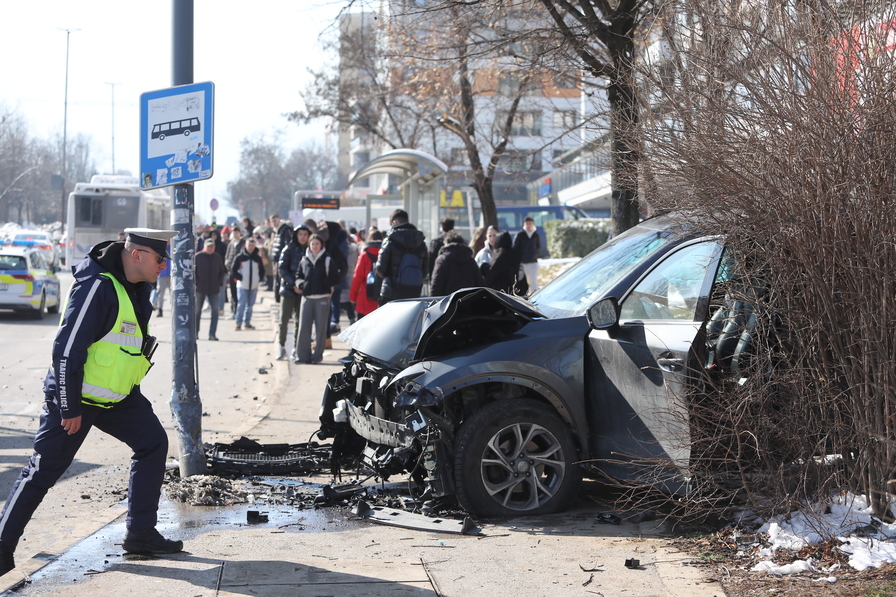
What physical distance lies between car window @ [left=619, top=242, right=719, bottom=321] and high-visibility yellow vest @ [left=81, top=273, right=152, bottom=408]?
Result: 2.77 metres

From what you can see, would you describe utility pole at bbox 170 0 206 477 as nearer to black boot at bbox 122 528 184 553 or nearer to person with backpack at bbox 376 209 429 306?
black boot at bbox 122 528 184 553

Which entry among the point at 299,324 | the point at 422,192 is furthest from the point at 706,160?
the point at 422,192

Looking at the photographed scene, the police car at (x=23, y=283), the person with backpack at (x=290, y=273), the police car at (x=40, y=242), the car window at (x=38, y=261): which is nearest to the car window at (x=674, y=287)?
the person with backpack at (x=290, y=273)

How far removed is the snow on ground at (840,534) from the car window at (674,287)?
1243 millimetres

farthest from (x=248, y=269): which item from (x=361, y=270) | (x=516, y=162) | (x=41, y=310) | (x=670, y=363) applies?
(x=670, y=363)

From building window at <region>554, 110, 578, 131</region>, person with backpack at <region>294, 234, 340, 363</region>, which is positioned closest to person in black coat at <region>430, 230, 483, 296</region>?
building window at <region>554, 110, 578, 131</region>

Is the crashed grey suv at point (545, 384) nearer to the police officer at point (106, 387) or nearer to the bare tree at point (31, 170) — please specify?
the police officer at point (106, 387)

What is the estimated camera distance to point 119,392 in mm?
4883

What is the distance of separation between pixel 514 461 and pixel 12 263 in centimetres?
1785

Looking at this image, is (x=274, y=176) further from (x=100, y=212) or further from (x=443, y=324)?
(x=443, y=324)

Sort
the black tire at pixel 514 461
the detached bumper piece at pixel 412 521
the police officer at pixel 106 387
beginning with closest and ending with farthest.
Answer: the police officer at pixel 106 387 → the detached bumper piece at pixel 412 521 → the black tire at pixel 514 461

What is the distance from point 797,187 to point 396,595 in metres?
2.67

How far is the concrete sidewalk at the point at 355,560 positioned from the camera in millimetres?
4559

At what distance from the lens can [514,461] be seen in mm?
5793
